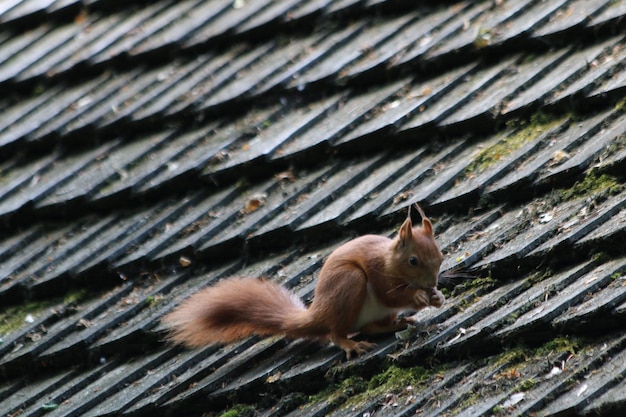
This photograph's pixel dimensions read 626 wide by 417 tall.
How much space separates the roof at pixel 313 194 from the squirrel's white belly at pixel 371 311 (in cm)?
13

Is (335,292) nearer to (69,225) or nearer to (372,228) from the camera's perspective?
(372,228)

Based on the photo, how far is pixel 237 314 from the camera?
10.3 ft

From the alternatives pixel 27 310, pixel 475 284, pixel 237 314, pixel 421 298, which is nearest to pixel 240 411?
pixel 237 314

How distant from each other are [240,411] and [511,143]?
1.21 meters

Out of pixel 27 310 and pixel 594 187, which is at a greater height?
pixel 27 310

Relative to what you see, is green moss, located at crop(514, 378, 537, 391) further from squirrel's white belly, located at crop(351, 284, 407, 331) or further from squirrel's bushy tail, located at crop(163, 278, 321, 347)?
squirrel's bushy tail, located at crop(163, 278, 321, 347)

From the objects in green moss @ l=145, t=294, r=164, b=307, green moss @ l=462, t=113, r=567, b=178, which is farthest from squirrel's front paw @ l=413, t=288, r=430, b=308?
green moss @ l=145, t=294, r=164, b=307

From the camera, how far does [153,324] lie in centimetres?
340

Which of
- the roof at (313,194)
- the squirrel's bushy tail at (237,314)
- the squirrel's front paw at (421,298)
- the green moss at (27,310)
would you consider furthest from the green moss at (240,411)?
the green moss at (27,310)

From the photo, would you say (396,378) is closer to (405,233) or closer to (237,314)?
(405,233)

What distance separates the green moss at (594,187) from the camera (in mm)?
2793

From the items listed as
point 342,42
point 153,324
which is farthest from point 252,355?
point 342,42

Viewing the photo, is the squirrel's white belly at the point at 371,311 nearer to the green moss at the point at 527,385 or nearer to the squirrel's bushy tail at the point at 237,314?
the squirrel's bushy tail at the point at 237,314

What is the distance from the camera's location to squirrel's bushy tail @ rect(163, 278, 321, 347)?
3.07 m
